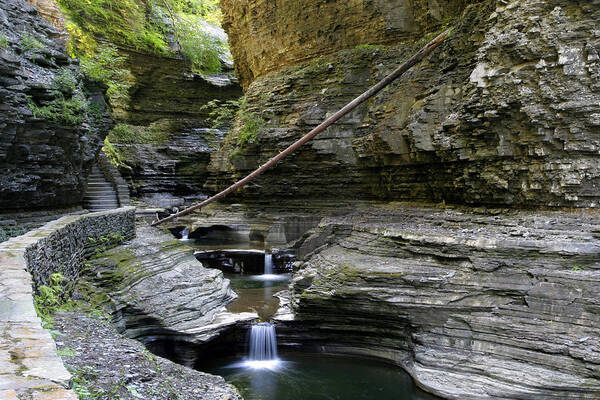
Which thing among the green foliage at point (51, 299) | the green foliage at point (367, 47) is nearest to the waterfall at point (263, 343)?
the green foliage at point (51, 299)

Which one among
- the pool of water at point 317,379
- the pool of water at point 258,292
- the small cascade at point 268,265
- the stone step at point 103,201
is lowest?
the pool of water at point 317,379

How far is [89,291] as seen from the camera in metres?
8.54

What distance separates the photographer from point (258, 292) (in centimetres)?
1231

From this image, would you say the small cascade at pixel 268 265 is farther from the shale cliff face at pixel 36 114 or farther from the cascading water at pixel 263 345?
the shale cliff face at pixel 36 114

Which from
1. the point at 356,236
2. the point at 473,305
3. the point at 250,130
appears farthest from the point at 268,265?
the point at 473,305

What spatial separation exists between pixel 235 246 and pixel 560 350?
12450 mm

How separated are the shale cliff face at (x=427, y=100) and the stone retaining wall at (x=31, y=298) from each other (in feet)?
29.4

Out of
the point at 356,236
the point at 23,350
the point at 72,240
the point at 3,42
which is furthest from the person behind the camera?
the point at 356,236

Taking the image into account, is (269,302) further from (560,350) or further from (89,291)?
(560,350)

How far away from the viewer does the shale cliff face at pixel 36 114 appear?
32.4ft

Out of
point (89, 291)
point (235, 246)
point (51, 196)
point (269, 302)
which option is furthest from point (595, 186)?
point (51, 196)

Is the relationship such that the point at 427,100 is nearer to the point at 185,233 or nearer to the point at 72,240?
the point at 72,240

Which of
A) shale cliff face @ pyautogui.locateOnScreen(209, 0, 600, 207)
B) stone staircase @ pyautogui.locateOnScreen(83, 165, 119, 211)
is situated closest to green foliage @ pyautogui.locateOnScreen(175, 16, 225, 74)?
shale cliff face @ pyautogui.locateOnScreen(209, 0, 600, 207)

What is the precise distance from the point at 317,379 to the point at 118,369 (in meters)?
4.73
